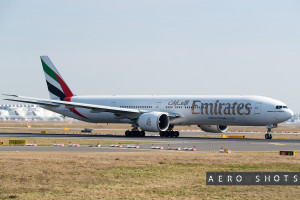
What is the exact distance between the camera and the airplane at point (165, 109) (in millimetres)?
61750

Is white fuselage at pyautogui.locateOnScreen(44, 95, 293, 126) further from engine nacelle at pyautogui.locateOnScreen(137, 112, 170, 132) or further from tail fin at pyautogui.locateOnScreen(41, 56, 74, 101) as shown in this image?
engine nacelle at pyautogui.locateOnScreen(137, 112, 170, 132)

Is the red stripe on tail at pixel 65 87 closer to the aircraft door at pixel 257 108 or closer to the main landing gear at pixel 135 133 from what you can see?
the main landing gear at pixel 135 133

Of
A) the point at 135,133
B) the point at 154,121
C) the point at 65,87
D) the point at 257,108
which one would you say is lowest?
the point at 135,133

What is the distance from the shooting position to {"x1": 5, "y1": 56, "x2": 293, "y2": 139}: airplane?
6175 cm

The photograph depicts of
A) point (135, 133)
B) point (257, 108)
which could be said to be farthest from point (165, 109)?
point (257, 108)

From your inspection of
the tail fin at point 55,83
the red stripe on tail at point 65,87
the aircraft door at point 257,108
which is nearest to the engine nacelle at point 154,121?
the aircraft door at point 257,108

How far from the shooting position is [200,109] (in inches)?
2571

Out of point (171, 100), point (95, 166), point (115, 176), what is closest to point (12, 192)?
point (115, 176)

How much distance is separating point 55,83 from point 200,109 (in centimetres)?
2267

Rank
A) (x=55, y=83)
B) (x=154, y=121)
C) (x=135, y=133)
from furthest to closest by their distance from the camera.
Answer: (x=55, y=83) < (x=135, y=133) < (x=154, y=121)

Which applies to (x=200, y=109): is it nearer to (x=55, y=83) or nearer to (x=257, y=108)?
(x=257, y=108)

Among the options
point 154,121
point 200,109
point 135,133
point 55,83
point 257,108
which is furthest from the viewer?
point 55,83

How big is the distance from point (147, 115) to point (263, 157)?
3185cm

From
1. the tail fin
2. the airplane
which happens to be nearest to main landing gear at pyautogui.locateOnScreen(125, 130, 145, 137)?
the airplane
